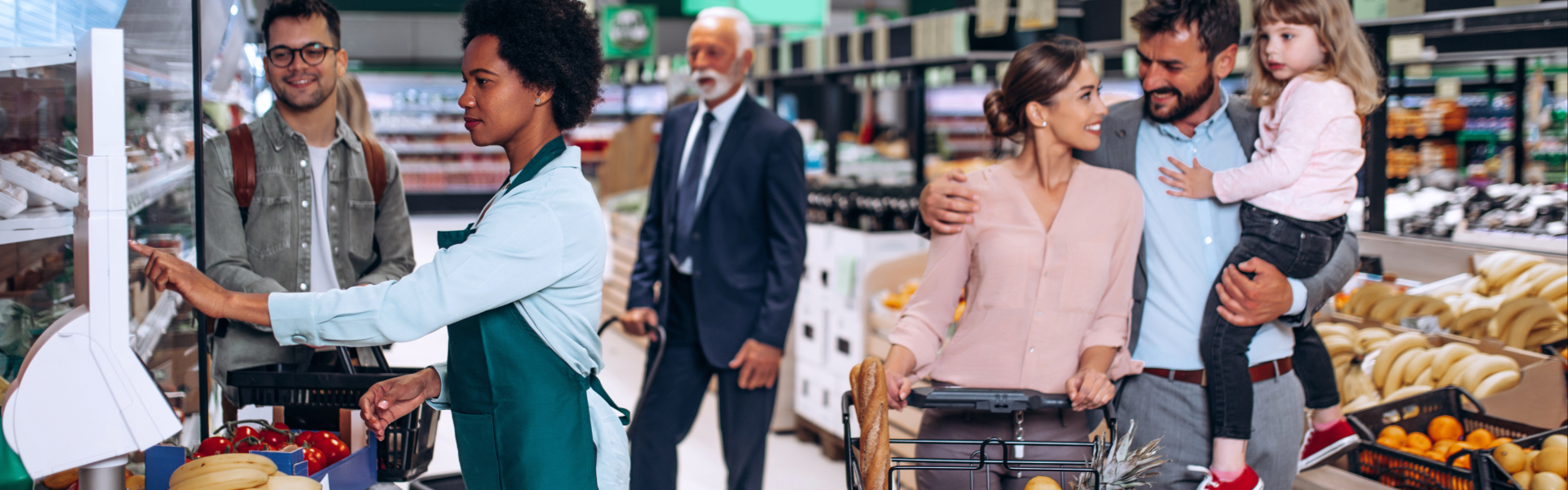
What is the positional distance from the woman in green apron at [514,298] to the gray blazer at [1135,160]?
41.9 inches

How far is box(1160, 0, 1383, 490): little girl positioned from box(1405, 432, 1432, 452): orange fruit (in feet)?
2.36

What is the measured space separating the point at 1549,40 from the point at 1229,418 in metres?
2.83

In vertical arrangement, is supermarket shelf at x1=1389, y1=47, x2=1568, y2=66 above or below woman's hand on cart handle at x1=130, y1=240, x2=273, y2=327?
above

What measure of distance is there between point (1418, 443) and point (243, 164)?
2.69 metres

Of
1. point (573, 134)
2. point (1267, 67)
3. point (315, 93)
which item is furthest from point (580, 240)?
point (573, 134)

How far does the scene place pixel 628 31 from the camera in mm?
12102

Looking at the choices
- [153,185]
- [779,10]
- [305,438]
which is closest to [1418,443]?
[305,438]

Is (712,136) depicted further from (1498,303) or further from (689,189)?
(1498,303)

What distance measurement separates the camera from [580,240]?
148 centimetres

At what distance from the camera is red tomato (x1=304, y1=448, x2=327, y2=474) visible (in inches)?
69.0

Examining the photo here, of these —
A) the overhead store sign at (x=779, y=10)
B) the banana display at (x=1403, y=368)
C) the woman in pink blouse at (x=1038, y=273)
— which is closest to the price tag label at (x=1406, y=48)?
the banana display at (x=1403, y=368)

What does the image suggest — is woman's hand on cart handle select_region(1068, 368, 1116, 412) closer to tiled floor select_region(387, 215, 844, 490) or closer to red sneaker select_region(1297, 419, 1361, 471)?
red sneaker select_region(1297, 419, 1361, 471)

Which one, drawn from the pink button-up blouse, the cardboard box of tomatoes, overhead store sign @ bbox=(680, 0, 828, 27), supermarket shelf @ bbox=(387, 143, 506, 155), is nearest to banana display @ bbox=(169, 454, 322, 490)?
the cardboard box of tomatoes

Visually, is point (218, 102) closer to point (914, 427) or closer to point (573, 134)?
point (914, 427)
